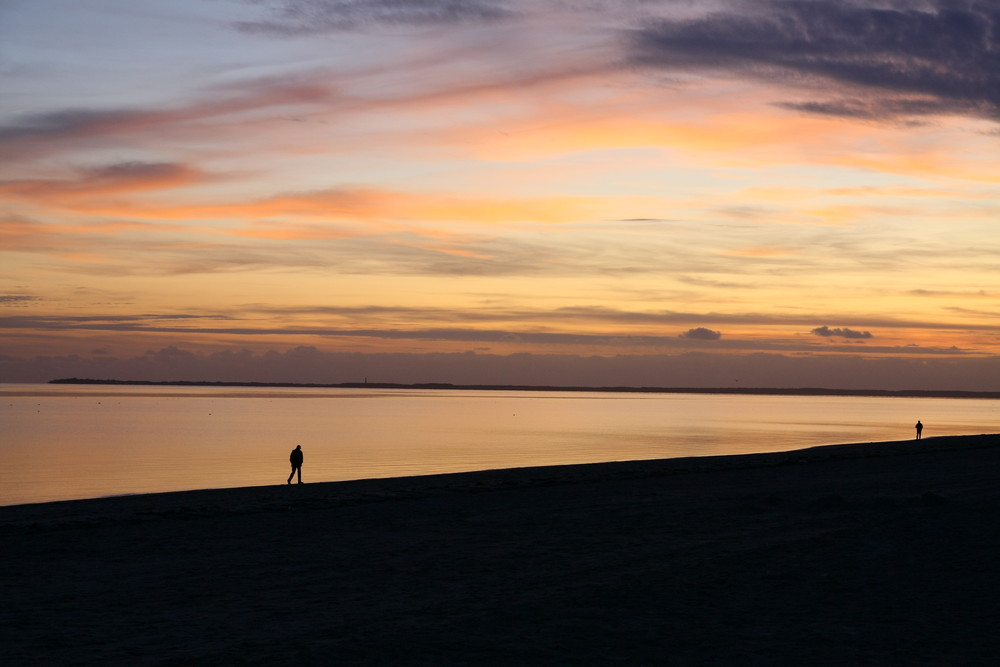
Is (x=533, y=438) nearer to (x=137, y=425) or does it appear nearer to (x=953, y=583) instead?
(x=137, y=425)

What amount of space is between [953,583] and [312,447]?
2466 inches

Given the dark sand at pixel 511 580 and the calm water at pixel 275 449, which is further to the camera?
the calm water at pixel 275 449

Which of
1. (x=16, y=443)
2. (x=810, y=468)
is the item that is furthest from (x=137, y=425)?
(x=810, y=468)

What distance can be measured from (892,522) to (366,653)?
42.8ft

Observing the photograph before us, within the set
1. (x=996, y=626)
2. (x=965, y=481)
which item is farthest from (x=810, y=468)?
(x=996, y=626)

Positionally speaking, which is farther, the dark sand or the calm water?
the calm water

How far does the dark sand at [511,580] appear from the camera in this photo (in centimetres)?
1097

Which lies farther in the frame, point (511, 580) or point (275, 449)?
point (275, 449)

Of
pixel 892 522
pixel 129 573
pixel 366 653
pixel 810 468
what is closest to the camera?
pixel 366 653

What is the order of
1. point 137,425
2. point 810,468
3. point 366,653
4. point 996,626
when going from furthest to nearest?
→ 1. point 137,425
2. point 810,468
3. point 996,626
4. point 366,653

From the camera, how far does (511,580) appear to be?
14750 mm

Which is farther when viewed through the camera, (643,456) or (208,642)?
(643,456)

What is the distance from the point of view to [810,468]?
37.1 m

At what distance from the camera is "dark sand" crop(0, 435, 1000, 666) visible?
11.0 metres
